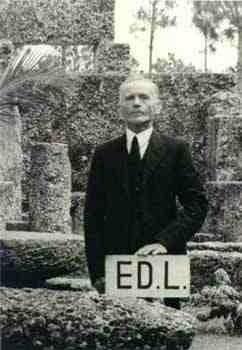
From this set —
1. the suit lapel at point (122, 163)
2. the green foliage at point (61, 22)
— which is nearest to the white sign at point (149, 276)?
the suit lapel at point (122, 163)

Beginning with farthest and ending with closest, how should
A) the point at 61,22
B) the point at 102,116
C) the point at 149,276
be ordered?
the point at 61,22 < the point at 102,116 < the point at 149,276

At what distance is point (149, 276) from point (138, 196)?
0.49 metres

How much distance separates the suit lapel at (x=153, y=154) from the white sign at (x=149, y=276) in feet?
1.54

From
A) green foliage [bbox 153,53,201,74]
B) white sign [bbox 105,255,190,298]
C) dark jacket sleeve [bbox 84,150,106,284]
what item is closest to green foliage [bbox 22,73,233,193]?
green foliage [bbox 153,53,201,74]

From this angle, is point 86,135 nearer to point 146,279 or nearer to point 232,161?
point 232,161

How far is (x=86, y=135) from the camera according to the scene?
56.9ft

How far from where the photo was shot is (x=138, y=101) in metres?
5.07

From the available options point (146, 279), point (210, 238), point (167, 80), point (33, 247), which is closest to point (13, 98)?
point (33, 247)

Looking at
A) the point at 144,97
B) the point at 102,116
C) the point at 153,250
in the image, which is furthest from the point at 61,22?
the point at 153,250

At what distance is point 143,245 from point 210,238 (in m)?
8.95

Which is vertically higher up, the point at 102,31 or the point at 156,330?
the point at 102,31

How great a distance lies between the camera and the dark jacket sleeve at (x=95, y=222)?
521cm

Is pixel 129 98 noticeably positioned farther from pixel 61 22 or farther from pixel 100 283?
pixel 61 22

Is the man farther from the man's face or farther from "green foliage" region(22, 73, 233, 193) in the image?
"green foliage" region(22, 73, 233, 193)
